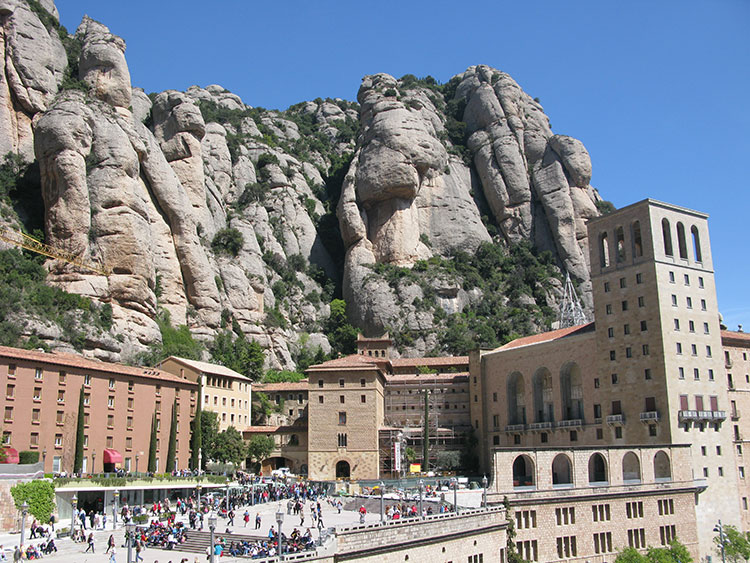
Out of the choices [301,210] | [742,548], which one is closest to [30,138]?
[301,210]

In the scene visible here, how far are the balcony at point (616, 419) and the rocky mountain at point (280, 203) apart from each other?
33659 mm

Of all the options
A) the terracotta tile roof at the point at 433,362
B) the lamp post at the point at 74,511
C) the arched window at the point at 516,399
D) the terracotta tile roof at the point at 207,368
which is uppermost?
the terracotta tile roof at the point at 433,362

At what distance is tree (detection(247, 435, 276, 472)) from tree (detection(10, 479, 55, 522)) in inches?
1104

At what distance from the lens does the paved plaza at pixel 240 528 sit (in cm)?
3175

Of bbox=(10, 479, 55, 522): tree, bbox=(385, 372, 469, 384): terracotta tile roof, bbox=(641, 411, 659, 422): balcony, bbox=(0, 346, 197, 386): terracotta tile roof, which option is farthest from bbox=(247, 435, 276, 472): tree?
bbox=(641, 411, 659, 422): balcony

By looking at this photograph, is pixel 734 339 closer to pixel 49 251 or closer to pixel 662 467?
pixel 662 467

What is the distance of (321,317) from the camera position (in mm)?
102000

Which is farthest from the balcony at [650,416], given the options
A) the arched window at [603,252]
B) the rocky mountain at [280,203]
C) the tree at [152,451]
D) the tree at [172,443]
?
the rocky mountain at [280,203]

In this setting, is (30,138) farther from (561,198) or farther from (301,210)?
(561,198)

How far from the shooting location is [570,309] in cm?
9462

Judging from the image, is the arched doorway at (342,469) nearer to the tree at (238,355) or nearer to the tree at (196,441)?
the tree at (196,441)

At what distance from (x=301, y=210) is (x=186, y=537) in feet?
259

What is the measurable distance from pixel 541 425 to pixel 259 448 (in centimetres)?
2521

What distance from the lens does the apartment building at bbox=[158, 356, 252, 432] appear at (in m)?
64.4
